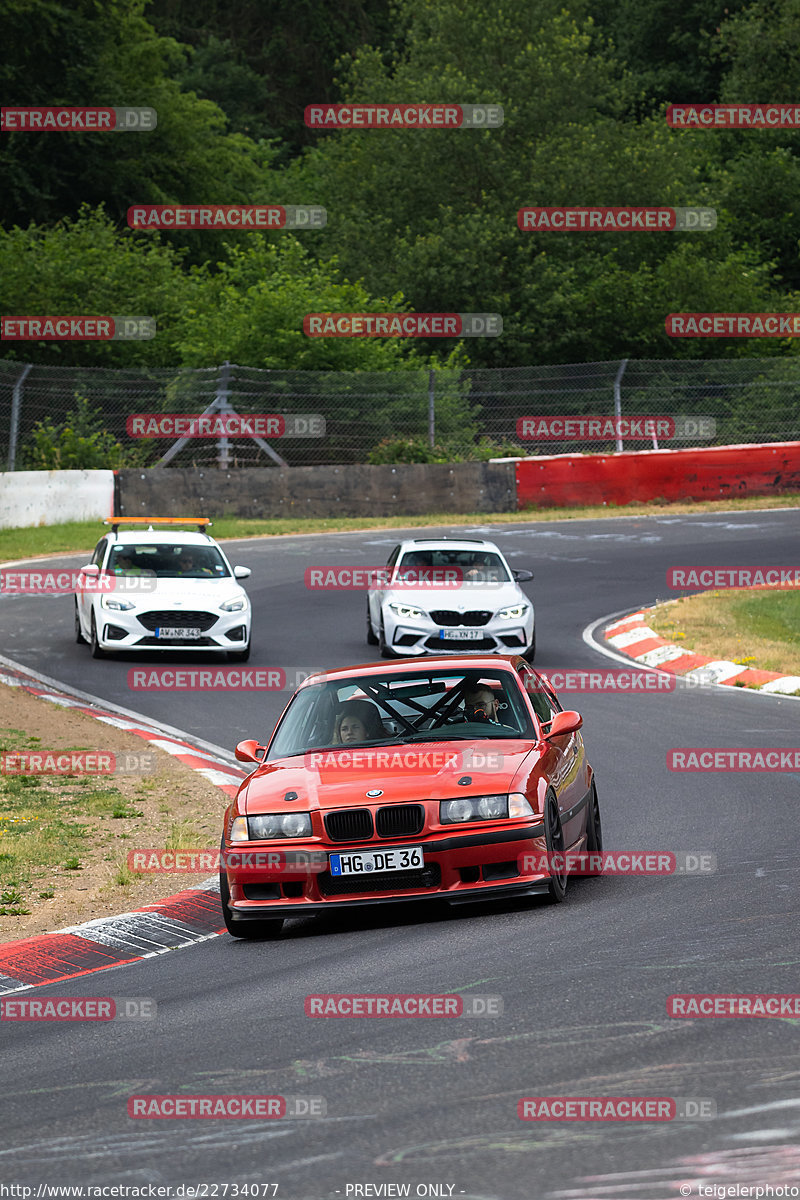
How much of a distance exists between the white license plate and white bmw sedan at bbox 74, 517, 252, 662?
10.4 meters

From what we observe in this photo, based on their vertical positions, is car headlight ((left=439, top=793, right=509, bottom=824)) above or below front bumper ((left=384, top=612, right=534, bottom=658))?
below

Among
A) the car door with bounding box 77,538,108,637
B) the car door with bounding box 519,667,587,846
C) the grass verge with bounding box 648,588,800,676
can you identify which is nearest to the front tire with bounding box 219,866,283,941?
the car door with bounding box 519,667,587,846

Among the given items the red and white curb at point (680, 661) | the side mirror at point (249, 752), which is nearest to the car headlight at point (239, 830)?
the side mirror at point (249, 752)

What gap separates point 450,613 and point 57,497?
1345 cm

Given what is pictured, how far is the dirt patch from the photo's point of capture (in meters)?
8.69

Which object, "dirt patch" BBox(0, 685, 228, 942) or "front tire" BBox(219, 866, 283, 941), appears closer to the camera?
"front tire" BBox(219, 866, 283, 941)

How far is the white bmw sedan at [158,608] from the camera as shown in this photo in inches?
703

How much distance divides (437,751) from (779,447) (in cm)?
2603

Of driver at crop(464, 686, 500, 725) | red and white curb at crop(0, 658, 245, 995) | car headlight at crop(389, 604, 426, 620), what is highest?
car headlight at crop(389, 604, 426, 620)

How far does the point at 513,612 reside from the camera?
1792cm

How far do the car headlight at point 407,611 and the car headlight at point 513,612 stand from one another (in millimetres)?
892

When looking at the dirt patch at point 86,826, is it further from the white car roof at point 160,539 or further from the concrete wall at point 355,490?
the concrete wall at point 355,490

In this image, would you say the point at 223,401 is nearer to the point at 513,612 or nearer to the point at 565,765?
the point at 513,612

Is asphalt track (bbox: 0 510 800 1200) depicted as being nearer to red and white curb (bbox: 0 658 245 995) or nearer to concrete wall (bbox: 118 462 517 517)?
red and white curb (bbox: 0 658 245 995)
